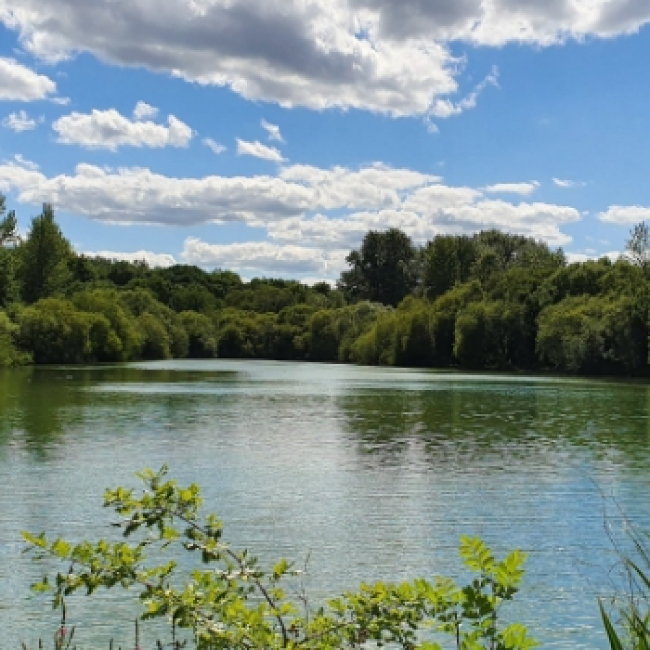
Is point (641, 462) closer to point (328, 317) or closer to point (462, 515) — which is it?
point (462, 515)

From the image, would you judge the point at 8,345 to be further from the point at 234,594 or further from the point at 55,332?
the point at 234,594

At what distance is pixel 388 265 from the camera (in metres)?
126

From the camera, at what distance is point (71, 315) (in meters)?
77.0

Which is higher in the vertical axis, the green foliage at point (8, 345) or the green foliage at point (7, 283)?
the green foliage at point (7, 283)

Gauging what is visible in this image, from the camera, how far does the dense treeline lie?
69000 mm

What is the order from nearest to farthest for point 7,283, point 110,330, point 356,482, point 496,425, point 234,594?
1. point 234,594
2. point 356,482
3. point 496,425
4. point 7,283
5. point 110,330

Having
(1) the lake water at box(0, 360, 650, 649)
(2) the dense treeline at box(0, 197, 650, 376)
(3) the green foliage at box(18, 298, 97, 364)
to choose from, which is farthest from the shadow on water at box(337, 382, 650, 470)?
(3) the green foliage at box(18, 298, 97, 364)

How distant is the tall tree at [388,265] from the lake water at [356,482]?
88370 millimetres

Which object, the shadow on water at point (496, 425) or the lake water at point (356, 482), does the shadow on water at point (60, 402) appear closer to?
the lake water at point (356, 482)

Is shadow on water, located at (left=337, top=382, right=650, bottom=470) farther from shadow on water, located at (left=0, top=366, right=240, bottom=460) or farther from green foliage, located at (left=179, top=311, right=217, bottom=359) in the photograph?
green foliage, located at (left=179, top=311, right=217, bottom=359)

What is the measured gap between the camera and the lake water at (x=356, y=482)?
1013 cm

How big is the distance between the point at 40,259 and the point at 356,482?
75319mm

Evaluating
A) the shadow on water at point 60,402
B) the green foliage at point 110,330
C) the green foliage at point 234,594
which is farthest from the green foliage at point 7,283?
the green foliage at point 234,594

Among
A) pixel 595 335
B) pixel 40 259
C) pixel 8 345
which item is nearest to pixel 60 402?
pixel 8 345
